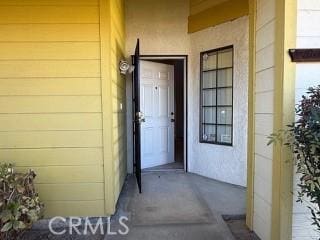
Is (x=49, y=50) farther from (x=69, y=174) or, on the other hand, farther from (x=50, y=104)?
(x=69, y=174)

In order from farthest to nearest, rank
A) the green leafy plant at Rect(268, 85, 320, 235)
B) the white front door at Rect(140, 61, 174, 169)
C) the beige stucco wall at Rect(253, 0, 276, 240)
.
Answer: the white front door at Rect(140, 61, 174, 169)
the beige stucco wall at Rect(253, 0, 276, 240)
the green leafy plant at Rect(268, 85, 320, 235)

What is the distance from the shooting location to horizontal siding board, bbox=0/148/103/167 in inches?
130

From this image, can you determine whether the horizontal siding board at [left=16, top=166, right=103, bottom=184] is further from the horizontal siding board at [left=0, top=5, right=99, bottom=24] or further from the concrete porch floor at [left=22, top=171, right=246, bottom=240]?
the horizontal siding board at [left=0, top=5, right=99, bottom=24]

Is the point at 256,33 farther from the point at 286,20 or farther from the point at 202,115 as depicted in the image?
the point at 202,115

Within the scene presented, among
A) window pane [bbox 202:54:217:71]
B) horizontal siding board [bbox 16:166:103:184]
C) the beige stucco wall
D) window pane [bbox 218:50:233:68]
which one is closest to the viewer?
the beige stucco wall

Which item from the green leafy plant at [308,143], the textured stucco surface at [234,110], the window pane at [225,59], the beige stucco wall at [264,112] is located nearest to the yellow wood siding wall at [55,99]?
the beige stucco wall at [264,112]

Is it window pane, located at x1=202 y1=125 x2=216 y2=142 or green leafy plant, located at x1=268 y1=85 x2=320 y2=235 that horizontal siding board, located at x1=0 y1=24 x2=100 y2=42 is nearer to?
green leafy plant, located at x1=268 y1=85 x2=320 y2=235

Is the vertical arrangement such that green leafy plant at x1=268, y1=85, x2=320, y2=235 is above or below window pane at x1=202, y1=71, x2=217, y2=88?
below

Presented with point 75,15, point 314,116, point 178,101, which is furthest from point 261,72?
point 178,101

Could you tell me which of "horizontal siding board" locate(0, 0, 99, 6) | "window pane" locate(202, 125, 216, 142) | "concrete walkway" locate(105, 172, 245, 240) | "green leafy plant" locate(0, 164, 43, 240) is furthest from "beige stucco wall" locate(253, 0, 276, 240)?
"window pane" locate(202, 125, 216, 142)

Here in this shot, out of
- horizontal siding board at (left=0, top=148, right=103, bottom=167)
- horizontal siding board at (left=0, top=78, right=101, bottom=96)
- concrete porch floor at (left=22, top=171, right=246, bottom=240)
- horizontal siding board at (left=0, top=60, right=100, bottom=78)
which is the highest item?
horizontal siding board at (left=0, top=60, right=100, bottom=78)

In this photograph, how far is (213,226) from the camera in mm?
3240

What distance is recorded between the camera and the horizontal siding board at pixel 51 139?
3287 mm

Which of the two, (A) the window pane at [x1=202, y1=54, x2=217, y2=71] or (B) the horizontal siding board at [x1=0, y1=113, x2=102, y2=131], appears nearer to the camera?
(B) the horizontal siding board at [x1=0, y1=113, x2=102, y2=131]
